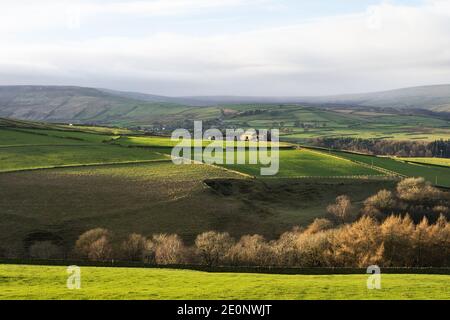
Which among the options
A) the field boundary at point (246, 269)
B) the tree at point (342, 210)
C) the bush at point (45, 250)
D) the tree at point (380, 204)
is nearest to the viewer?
the field boundary at point (246, 269)

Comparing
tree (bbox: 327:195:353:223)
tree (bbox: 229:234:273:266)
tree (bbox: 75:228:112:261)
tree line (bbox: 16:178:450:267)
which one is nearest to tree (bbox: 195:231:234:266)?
tree line (bbox: 16:178:450:267)

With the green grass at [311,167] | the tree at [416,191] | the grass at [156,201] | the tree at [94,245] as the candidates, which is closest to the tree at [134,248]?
the tree at [94,245]

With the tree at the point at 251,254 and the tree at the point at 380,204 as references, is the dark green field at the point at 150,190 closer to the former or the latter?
the tree at the point at 380,204

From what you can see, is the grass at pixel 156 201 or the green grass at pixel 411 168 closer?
the grass at pixel 156 201

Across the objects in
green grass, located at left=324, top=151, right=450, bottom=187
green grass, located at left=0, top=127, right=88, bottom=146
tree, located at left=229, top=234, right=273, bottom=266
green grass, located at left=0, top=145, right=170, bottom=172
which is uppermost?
green grass, located at left=0, top=127, right=88, bottom=146

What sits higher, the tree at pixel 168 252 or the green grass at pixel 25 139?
the green grass at pixel 25 139

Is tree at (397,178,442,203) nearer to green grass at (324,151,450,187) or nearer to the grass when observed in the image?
the grass

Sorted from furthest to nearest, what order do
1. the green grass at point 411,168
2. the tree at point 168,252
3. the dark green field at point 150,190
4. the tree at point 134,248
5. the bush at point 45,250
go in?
the green grass at point 411,168, the dark green field at point 150,190, the tree at point 134,248, the bush at point 45,250, the tree at point 168,252
